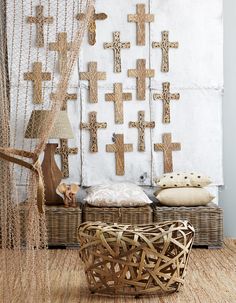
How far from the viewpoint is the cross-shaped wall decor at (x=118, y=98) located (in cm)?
595

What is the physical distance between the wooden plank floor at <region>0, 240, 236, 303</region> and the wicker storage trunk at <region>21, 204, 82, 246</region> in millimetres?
94

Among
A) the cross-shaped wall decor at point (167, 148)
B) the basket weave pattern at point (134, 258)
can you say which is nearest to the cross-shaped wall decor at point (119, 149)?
the cross-shaped wall decor at point (167, 148)

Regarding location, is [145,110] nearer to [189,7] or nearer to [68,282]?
[189,7]

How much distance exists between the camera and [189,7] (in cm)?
593

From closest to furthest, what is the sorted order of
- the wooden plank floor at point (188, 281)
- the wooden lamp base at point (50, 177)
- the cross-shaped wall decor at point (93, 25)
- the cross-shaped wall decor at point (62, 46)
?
the cross-shaped wall decor at point (62, 46) < the wooden plank floor at point (188, 281) < the wooden lamp base at point (50, 177) < the cross-shaped wall decor at point (93, 25)

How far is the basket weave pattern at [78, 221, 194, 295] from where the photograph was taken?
4.12 metres

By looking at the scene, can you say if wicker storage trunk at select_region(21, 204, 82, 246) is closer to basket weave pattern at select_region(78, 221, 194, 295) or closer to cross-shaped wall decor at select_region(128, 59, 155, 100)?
cross-shaped wall decor at select_region(128, 59, 155, 100)

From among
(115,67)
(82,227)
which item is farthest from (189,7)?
(82,227)

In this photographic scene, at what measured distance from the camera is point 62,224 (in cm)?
551

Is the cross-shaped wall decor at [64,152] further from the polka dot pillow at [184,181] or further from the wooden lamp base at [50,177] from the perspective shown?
the polka dot pillow at [184,181]

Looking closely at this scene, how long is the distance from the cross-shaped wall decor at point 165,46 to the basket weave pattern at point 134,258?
198 cm

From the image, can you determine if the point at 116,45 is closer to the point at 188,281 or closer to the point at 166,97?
the point at 166,97

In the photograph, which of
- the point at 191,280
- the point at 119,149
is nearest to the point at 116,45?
the point at 119,149

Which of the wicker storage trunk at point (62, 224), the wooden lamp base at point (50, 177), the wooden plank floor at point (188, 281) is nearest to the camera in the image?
the wooden plank floor at point (188, 281)
